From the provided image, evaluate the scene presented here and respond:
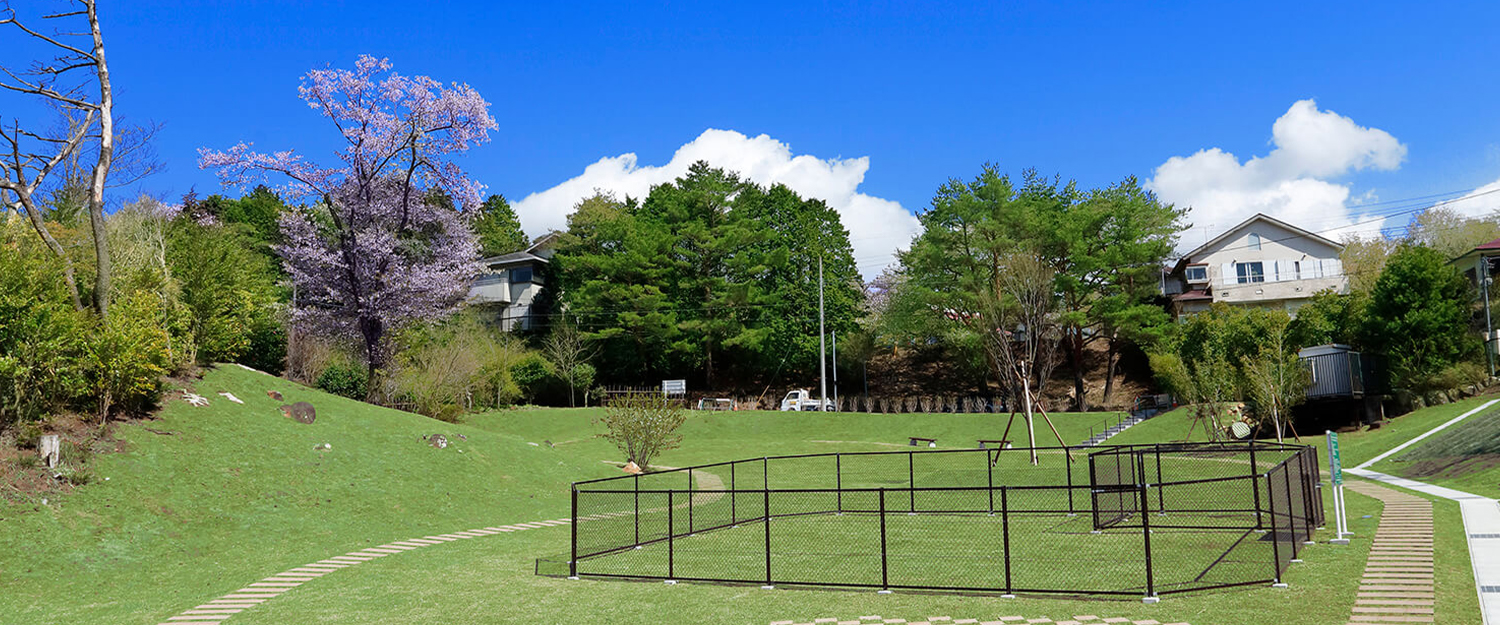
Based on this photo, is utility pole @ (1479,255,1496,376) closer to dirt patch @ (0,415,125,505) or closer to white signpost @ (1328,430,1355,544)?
white signpost @ (1328,430,1355,544)

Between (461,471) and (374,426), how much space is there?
330 centimetres

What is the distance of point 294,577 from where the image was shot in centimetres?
1215

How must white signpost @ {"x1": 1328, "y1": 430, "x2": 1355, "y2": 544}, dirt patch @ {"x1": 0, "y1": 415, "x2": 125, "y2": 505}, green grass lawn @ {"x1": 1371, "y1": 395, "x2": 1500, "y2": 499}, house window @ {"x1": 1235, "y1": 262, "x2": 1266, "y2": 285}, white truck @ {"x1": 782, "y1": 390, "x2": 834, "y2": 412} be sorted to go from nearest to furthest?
white signpost @ {"x1": 1328, "y1": 430, "x2": 1355, "y2": 544} → dirt patch @ {"x1": 0, "y1": 415, "x2": 125, "y2": 505} → green grass lawn @ {"x1": 1371, "y1": 395, "x2": 1500, "y2": 499} → white truck @ {"x1": 782, "y1": 390, "x2": 834, "y2": 412} → house window @ {"x1": 1235, "y1": 262, "x2": 1266, "y2": 285}

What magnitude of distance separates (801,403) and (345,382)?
24622 millimetres

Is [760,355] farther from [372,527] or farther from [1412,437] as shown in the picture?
[372,527]

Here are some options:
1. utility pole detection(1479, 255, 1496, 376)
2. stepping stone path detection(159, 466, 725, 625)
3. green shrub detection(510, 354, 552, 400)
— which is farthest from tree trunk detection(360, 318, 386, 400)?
utility pole detection(1479, 255, 1496, 376)

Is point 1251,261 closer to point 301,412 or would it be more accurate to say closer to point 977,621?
point 301,412

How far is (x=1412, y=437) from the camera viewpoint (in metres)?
24.4

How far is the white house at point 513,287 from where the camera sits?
58.6 meters

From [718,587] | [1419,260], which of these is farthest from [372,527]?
[1419,260]

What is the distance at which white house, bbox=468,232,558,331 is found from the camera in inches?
2308

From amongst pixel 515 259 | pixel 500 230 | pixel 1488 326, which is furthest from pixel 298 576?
pixel 500 230

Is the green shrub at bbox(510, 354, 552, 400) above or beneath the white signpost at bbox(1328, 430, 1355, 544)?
above

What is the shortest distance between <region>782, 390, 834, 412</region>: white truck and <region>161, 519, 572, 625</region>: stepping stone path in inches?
1149
